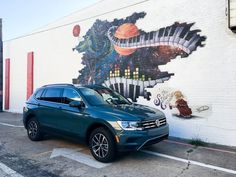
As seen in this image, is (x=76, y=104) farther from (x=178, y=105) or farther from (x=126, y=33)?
(x=126, y=33)

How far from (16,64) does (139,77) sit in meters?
11.1

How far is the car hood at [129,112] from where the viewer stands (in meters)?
5.52

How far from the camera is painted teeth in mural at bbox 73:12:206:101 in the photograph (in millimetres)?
8719

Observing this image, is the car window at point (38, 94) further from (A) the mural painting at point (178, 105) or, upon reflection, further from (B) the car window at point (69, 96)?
(A) the mural painting at point (178, 105)

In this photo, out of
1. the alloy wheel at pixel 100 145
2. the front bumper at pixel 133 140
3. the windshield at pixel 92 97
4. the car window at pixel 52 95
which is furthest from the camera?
the car window at pixel 52 95

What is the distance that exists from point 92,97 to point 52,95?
154 cm

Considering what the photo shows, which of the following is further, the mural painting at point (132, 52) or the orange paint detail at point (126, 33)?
the orange paint detail at point (126, 33)

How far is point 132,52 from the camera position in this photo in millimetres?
10141

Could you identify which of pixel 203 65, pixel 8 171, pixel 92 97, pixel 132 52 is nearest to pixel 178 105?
pixel 203 65

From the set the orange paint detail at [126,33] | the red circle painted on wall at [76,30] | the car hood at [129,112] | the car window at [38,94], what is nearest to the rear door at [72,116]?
the car hood at [129,112]

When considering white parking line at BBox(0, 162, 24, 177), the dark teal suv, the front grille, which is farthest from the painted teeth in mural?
white parking line at BBox(0, 162, 24, 177)

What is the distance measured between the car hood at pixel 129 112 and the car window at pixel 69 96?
2.81ft

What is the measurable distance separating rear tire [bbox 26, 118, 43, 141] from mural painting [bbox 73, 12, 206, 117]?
3.79 meters

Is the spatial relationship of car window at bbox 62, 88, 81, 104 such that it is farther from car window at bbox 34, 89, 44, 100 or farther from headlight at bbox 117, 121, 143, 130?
headlight at bbox 117, 121, 143, 130
